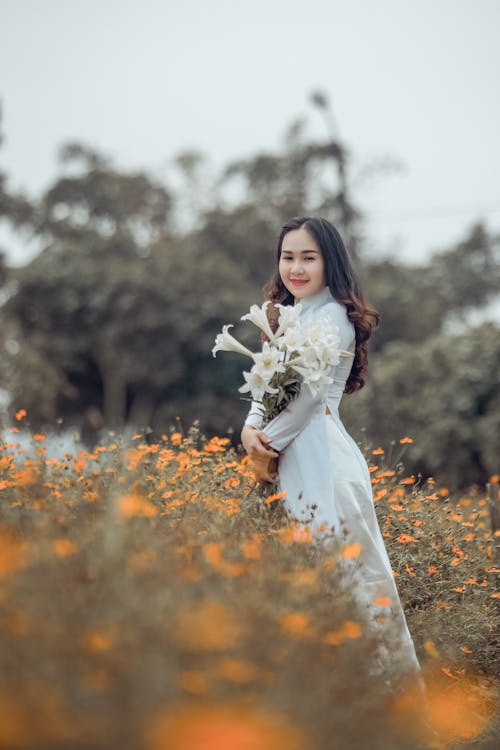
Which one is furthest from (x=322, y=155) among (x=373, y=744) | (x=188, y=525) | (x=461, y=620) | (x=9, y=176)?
(x=373, y=744)

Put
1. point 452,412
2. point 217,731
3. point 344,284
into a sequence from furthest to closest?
point 452,412 < point 344,284 < point 217,731

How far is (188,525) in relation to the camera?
2844 millimetres

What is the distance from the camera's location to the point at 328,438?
3.44 metres

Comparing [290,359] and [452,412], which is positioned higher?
[290,359]

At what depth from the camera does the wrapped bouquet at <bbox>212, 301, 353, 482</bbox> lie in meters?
3.19

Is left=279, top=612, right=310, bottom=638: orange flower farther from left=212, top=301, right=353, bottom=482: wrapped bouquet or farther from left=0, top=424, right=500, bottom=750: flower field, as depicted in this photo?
left=212, top=301, right=353, bottom=482: wrapped bouquet

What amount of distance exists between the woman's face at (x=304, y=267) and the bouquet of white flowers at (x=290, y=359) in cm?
36

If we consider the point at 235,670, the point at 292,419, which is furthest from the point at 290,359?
the point at 235,670

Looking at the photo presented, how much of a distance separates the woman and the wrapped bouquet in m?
0.07

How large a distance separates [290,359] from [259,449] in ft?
1.25

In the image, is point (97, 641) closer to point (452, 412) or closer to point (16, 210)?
point (452, 412)

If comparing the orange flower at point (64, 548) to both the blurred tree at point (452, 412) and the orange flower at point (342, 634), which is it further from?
the blurred tree at point (452, 412)

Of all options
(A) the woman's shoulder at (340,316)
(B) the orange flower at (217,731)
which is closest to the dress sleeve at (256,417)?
(A) the woman's shoulder at (340,316)

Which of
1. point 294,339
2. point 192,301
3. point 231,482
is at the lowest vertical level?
point 231,482
